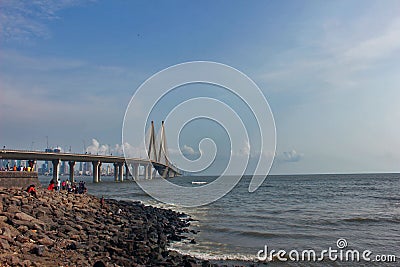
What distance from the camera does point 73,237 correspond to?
1348cm

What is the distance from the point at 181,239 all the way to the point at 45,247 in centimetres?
847

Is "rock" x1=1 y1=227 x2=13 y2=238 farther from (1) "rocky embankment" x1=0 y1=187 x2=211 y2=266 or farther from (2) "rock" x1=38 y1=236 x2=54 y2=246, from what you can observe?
(2) "rock" x1=38 y1=236 x2=54 y2=246

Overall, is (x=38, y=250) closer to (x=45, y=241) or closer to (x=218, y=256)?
(x=45, y=241)

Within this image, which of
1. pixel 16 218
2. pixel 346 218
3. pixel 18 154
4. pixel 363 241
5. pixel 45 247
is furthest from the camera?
pixel 18 154

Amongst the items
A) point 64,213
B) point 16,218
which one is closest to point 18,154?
point 64,213

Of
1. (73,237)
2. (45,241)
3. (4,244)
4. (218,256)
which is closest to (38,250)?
(4,244)

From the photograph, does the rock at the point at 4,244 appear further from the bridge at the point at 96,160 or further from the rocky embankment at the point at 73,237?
the bridge at the point at 96,160

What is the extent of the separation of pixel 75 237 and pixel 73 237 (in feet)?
0.28

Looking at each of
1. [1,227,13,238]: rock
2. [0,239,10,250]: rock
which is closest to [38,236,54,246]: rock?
[1,227,13,238]: rock

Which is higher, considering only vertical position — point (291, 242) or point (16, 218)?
point (16, 218)

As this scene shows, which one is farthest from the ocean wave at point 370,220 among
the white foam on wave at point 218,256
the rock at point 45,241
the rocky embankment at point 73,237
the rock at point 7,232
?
the rock at point 7,232

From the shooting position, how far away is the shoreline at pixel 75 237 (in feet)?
33.7

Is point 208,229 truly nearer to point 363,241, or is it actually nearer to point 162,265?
point 363,241

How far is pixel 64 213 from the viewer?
17641mm
